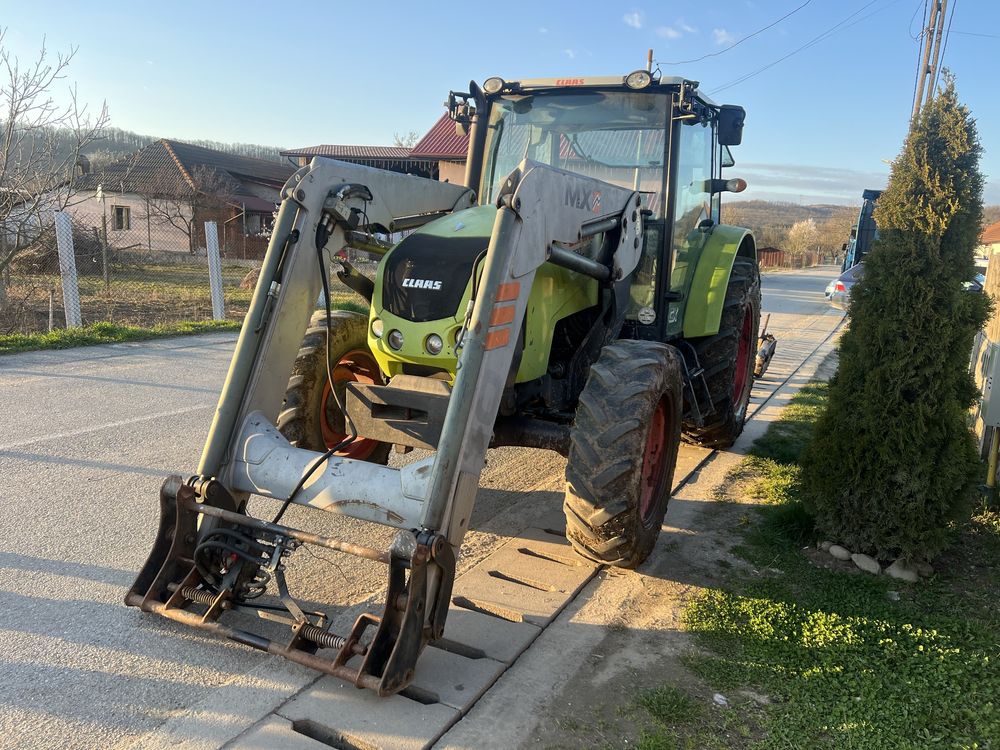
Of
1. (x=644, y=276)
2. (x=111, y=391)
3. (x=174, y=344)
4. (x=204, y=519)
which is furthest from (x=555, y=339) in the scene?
(x=174, y=344)

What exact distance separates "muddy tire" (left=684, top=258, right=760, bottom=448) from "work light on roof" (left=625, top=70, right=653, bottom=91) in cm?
180

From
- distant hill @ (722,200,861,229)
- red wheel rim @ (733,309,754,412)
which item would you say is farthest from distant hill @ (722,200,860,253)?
red wheel rim @ (733,309,754,412)

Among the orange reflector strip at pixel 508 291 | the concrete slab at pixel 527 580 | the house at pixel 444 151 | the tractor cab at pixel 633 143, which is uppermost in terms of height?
the house at pixel 444 151

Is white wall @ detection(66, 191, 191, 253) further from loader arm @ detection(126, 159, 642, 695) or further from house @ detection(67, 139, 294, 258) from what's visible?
loader arm @ detection(126, 159, 642, 695)

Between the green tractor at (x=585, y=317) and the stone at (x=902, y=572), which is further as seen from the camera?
the stone at (x=902, y=572)

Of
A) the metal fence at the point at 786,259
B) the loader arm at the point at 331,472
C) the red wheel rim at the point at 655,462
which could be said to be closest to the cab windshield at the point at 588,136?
the loader arm at the point at 331,472

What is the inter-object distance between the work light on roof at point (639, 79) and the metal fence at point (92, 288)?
871 centimetres

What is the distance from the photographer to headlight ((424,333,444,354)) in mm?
3646

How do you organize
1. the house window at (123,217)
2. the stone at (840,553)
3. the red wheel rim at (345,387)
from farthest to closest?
the house window at (123,217)
the red wheel rim at (345,387)
the stone at (840,553)

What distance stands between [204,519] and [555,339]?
2.16 m

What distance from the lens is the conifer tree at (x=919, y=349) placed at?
3967mm

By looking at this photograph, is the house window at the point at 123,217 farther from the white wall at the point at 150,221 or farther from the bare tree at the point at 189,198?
the bare tree at the point at 189,198

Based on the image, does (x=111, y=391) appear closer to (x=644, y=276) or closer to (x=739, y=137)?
(x=644, y=276)

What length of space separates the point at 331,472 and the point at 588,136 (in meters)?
3.02
